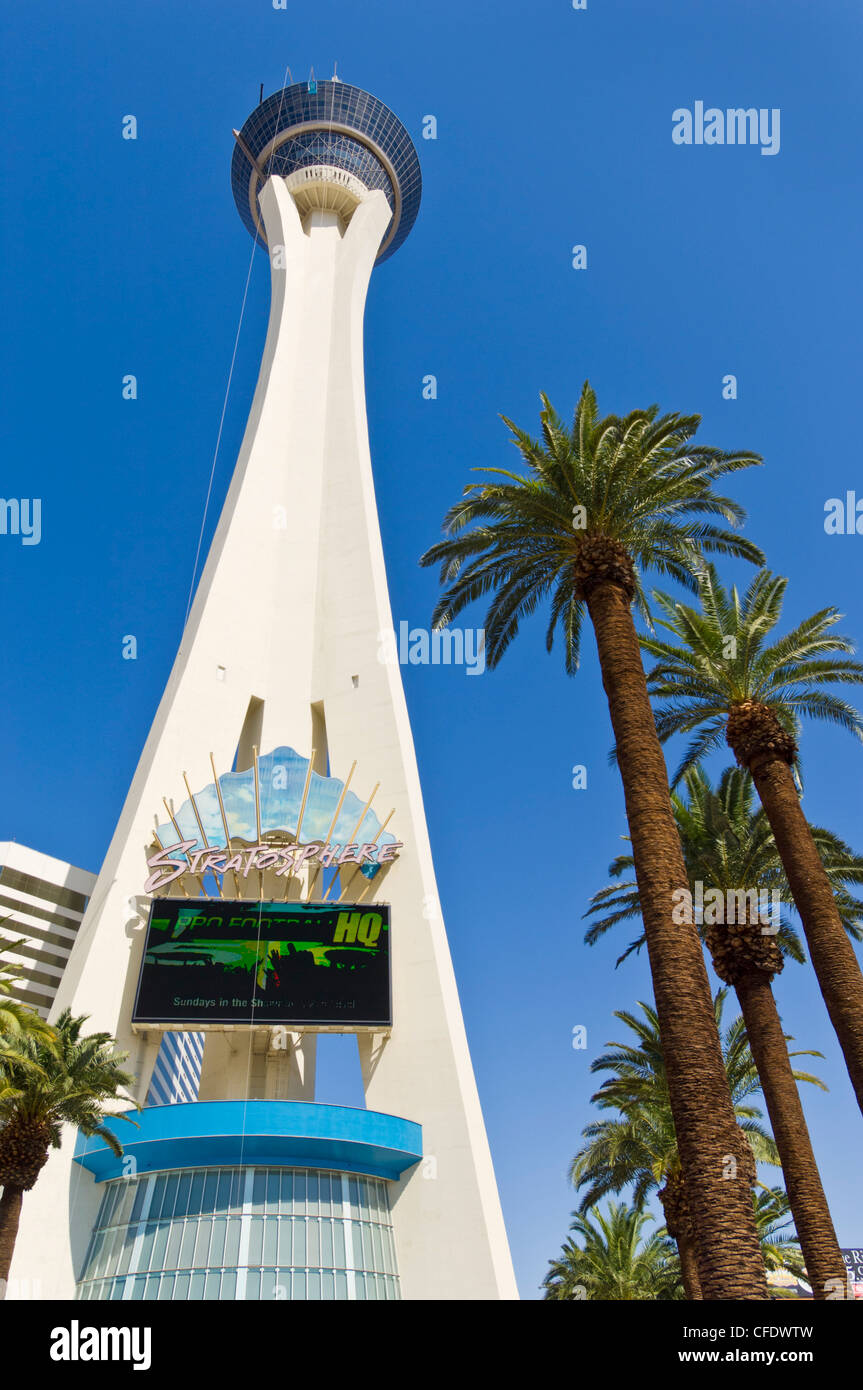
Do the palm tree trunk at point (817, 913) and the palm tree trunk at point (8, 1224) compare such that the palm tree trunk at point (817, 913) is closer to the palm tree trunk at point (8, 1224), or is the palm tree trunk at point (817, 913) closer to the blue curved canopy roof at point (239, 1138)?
the blue curved canopy roof at point (239, 1138)

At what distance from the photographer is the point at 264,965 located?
29.6 m

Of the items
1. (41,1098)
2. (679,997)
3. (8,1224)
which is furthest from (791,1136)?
(8,1224)

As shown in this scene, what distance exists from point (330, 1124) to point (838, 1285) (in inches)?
479

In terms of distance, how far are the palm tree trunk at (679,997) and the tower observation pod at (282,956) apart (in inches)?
548

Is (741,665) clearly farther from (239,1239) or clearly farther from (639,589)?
(239,1239)

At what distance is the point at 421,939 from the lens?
106 ft

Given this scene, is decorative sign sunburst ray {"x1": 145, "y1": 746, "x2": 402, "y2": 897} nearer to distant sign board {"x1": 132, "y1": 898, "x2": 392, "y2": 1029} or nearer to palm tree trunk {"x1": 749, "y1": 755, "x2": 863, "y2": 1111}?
distant sign board {"x1": 132, "y1": 898, "x2": 392, "y2": 1029}

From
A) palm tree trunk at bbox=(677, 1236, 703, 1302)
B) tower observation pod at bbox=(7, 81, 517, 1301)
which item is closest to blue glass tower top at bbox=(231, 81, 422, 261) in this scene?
tower observation pod at bbox=(7, 81, 517, 1301)

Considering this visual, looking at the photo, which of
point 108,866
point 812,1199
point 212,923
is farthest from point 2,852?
point 812,1199

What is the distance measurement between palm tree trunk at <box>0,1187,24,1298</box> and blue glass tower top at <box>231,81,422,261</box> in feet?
174

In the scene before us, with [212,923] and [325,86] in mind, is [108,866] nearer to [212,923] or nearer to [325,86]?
[212,923]

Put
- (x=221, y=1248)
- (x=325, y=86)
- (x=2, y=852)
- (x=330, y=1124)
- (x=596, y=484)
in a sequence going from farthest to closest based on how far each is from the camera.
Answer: (x=325, y=86), (x=2, y=852), (x=330, y=1124), (x=221, y=1248), (x=596, y=484)

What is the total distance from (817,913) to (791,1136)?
20.8 ft

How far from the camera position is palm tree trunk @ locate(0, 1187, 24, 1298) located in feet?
74.5
